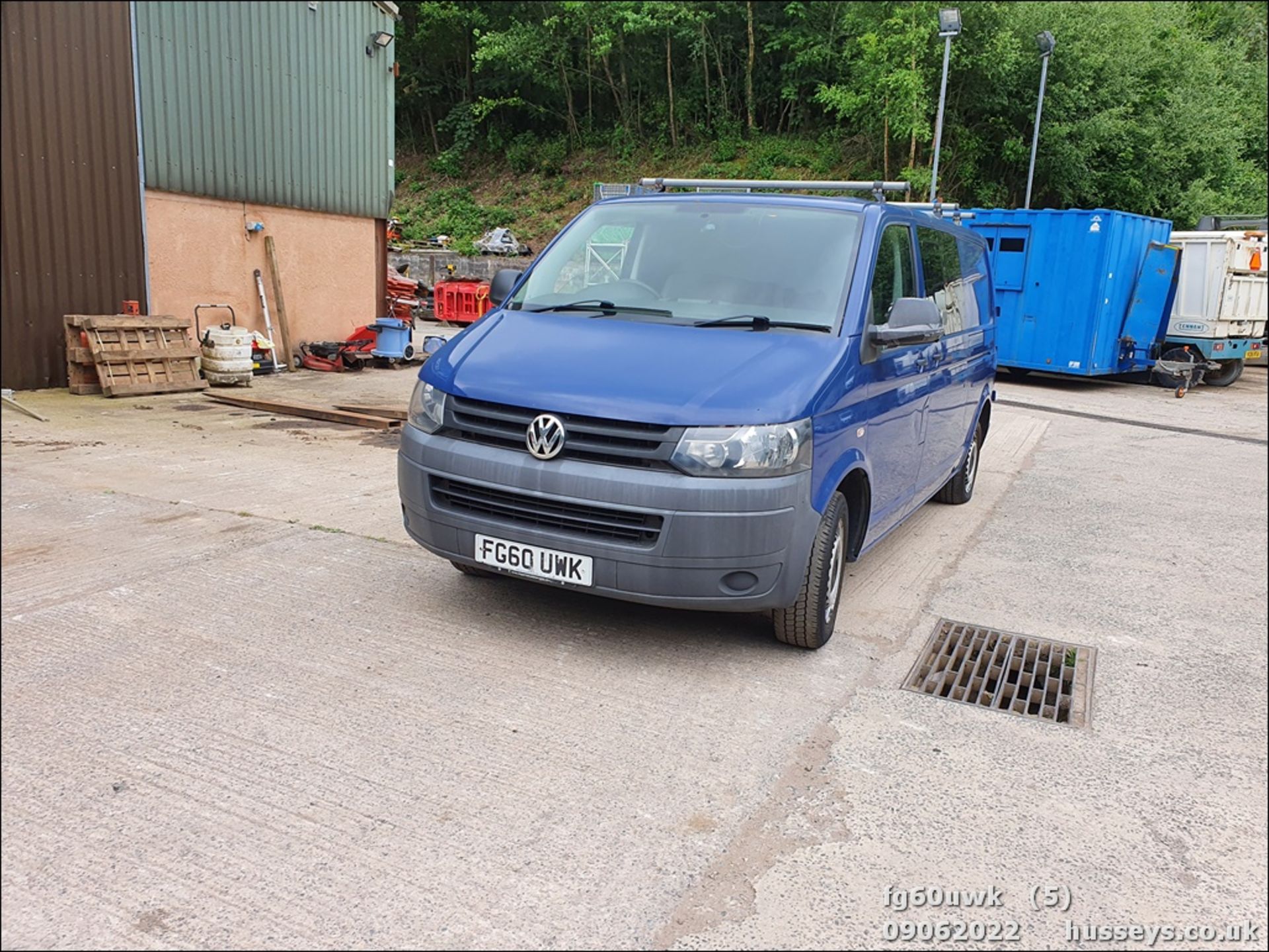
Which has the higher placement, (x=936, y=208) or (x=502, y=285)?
(x=936, y=208)

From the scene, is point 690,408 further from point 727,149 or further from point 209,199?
point 727,149

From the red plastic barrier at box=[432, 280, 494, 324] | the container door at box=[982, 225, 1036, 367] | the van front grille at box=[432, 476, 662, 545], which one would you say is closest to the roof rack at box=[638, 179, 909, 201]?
the van front grille at box=[432, 476, 662, 545]

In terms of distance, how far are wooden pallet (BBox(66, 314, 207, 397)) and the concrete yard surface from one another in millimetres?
4570

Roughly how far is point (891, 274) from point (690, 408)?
178cm

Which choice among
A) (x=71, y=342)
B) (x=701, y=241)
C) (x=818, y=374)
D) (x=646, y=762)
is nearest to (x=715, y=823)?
(x=646, y=762)

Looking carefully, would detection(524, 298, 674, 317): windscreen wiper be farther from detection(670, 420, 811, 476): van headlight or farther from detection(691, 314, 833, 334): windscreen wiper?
detection(670, 420, 811, 476): van headlight

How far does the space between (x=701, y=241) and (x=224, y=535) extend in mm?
3086

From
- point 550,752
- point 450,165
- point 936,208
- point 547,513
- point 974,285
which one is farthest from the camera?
point 450,165

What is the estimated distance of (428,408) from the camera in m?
4.37

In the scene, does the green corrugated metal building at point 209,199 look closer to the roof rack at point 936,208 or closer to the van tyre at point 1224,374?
the roof rack at point 936,208

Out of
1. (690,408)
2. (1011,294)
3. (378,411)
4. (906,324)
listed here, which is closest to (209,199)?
(378,411)

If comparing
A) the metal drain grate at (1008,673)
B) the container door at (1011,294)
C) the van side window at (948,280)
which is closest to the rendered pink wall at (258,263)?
the van side window at (948,280)

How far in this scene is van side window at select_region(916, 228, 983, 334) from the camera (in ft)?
18.6

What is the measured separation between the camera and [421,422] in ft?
14.4
